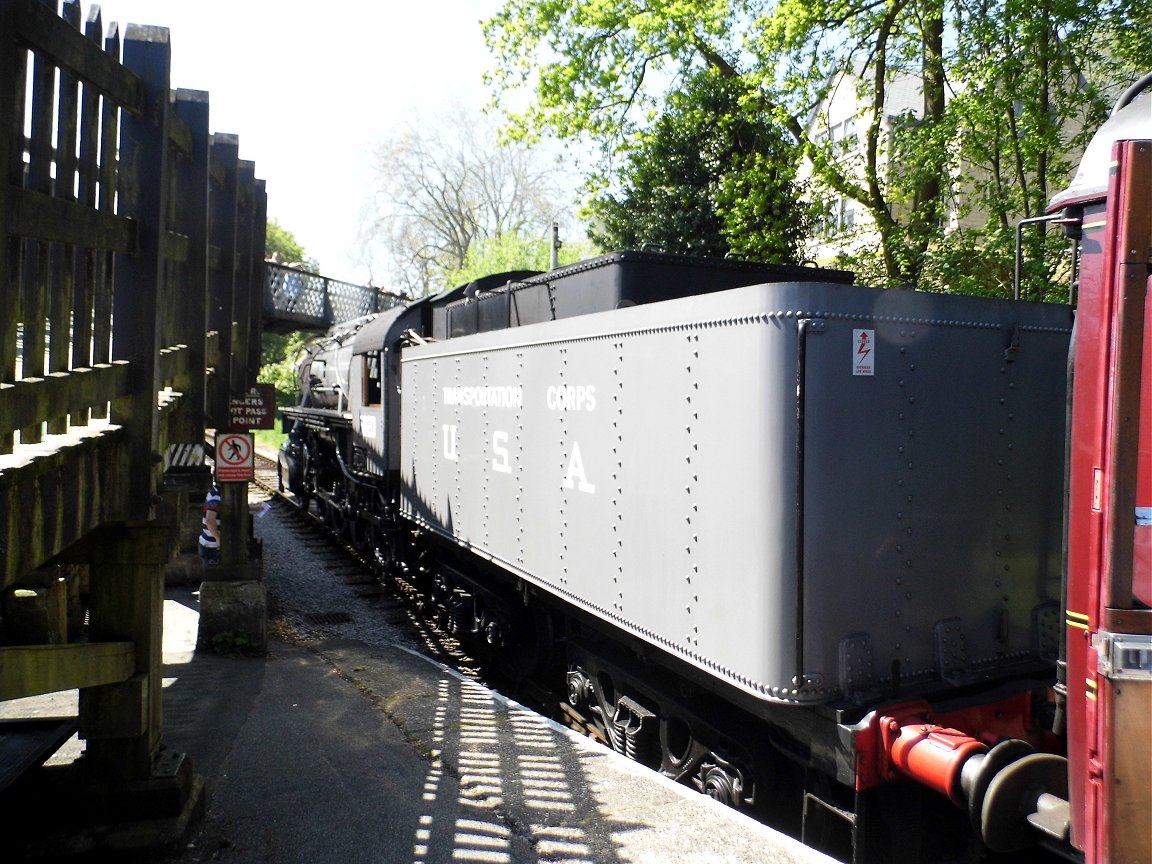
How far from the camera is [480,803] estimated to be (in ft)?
15.2

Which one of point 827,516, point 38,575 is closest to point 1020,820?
point 827,516

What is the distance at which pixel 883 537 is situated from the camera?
12.5 ft

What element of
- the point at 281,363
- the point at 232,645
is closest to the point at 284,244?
the point at 281,363

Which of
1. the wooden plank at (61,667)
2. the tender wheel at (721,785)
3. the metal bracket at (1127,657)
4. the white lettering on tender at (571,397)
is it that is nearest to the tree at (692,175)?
the white lettering on tender at (571,397)

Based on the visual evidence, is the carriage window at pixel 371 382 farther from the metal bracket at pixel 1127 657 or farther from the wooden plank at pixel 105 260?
the metal bracket at pixel 1127 657

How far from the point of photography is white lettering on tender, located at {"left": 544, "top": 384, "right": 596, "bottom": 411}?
513 centimetres

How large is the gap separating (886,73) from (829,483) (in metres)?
12.8

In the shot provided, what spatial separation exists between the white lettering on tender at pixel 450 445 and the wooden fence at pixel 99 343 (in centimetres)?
235

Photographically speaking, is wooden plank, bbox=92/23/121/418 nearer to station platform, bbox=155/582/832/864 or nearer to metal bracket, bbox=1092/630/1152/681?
station platform, bbox=155/582/832/864

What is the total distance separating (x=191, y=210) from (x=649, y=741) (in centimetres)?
398

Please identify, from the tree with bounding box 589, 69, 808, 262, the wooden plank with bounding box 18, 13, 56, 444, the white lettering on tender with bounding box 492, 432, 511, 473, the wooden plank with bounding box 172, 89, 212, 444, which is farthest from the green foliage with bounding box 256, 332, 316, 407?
the wooden plank with bounding box 18, 13, 56, 444

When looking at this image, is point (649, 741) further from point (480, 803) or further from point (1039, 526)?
point (1039, 526)

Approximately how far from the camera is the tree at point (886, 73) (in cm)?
1074

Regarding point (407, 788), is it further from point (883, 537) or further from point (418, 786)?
point (883, 537)
